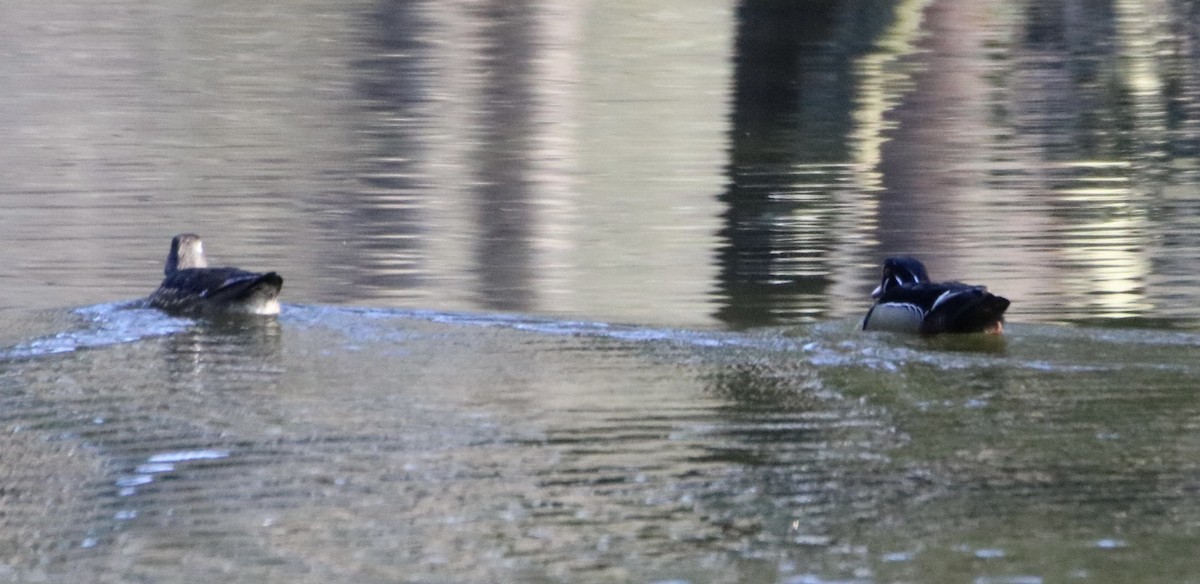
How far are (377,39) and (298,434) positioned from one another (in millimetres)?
16599

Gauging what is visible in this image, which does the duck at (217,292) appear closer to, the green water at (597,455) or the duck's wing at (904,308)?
the green water at (597,455)

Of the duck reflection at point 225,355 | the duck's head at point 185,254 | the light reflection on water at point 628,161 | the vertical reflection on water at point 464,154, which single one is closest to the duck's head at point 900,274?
the light reflection on water at point 628,161

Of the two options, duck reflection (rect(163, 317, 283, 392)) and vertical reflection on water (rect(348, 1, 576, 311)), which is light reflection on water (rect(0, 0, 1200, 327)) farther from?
duck reflection (rect(163, 317, 283, 392))

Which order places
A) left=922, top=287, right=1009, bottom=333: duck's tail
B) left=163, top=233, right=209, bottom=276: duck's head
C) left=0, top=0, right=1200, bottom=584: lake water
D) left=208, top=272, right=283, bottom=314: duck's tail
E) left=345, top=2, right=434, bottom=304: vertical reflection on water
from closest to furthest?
1. left=0, top=0, right=1200, bottom=584: lake water
2. left=922, top=287, right=1009, bottom=333: duck's tail
3. left=208, top=272, right=283, bottom=314: duck's tail
4. left=163, top=233, right=209, bottom=276: duck's head
5. left=345, top=2, right=434, bottom=304: vertical reflection on water

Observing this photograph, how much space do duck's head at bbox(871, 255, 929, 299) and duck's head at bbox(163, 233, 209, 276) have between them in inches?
135

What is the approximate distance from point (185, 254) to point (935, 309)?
3.90m

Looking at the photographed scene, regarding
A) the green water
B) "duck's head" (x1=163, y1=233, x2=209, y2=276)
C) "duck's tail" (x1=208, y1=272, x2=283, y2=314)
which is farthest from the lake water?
"duck's head" (x1=163, y1=233, x2=209, y2=276)

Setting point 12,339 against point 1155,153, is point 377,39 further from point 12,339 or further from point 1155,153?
point 12,339

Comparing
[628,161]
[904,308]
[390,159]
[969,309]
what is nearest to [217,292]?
[904,308]

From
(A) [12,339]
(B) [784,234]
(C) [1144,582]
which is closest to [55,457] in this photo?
(A) [12,339]

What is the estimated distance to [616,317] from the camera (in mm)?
8484

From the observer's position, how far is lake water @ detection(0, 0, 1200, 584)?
16.2 ft

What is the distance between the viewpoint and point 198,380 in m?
6.99

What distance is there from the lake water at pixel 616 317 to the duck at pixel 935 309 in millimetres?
102
